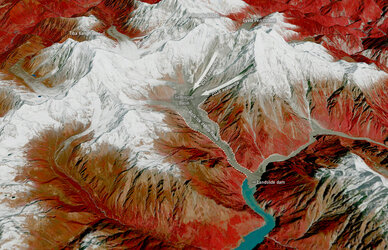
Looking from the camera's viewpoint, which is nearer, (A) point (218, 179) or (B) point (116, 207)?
(B) point (116, 207)

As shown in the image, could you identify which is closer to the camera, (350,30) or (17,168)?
(17,168)

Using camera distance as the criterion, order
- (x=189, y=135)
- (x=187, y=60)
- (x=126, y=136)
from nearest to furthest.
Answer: (x=126, y=136) < (x=189, y=135) < (x=187, y=60)

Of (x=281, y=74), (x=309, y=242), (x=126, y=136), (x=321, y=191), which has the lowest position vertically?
(x=309, y=242)

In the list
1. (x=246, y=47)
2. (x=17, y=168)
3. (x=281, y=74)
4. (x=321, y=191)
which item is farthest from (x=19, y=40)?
(x=321, y=191)

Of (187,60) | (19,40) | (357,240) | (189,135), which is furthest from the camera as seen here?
(19,40)

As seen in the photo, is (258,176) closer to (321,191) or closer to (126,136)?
(321,191)

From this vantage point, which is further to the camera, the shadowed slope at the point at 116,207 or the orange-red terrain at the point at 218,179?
the orange-red terrain at the point at 218,179

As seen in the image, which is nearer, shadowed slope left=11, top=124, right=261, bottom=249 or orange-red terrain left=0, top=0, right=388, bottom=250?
shadowed slope left=11, top=124, right=261, bottom=249

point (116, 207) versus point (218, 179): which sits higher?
point (218, 179)
